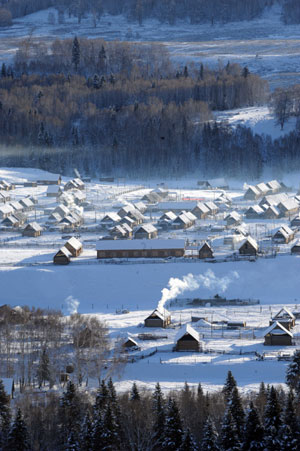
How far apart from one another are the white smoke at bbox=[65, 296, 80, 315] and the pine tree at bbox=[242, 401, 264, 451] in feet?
57.4

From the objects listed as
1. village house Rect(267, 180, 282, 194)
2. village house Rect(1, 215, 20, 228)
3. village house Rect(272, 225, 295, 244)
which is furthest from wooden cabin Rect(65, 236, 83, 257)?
village house Rect(267, 180, 282, 194)

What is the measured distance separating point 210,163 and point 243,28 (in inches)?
3128

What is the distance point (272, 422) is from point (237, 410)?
1233 mm

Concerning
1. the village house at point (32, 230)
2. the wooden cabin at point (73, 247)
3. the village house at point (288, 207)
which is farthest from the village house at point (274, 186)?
the wooden cabin at point (73, 247)

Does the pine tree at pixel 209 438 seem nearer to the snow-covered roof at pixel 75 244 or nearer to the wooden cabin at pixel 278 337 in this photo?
the wooden cabin at pixel 278 337

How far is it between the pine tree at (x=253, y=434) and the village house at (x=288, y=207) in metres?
37.0

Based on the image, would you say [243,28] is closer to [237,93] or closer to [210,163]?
[237,93]

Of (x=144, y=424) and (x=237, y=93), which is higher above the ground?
(x=237, y=93)

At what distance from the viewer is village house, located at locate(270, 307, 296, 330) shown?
3691 cm

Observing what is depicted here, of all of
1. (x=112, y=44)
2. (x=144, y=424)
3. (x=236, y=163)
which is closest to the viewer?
(x=144, y=424)

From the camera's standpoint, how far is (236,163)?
274 feet

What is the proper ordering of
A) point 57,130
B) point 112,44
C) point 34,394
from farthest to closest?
point 112,44 < point 57,130 < point 34,394

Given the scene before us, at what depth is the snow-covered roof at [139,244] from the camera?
48312 mm

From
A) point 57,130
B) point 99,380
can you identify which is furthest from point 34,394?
point 57,130
